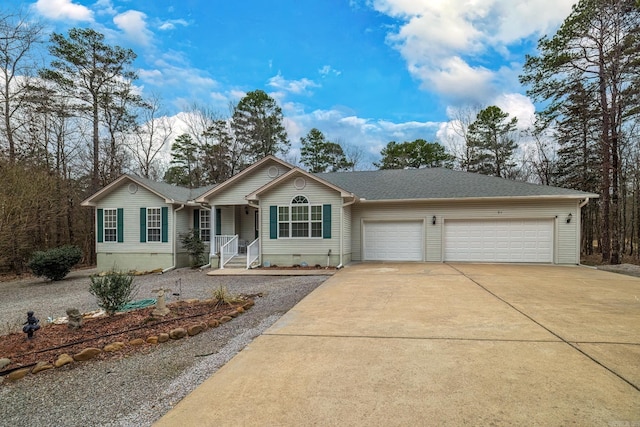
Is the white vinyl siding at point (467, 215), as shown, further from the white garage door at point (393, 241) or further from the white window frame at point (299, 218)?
the white window frame at point (299, 218)

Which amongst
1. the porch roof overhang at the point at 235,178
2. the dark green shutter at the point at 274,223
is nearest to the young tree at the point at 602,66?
the porch roof overhang at the point at 235,178

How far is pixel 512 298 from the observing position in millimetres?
6418

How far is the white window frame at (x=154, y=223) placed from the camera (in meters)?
14.1

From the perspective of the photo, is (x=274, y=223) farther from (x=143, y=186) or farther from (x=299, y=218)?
(x=143, y=186)

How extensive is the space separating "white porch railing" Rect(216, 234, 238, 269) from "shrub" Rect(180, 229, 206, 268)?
1518 millimetres

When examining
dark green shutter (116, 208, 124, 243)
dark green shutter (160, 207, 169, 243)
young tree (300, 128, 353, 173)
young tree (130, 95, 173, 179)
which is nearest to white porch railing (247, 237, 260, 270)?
dark green shutter (160, 207, 169, 243)

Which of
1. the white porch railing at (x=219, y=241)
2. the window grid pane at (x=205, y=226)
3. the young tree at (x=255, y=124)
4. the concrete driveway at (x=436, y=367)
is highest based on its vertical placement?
the young tree at (x=255, y=124)

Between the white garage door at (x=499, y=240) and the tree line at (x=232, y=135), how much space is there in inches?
187

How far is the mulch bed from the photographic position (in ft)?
13.8

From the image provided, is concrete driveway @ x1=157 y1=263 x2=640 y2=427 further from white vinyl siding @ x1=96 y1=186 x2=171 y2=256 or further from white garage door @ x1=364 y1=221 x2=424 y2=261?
white vinyl siding @ x1=96 y1=186 x2=171 y2=256

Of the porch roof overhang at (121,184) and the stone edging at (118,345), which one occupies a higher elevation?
the porch roof overhang at (121,184)

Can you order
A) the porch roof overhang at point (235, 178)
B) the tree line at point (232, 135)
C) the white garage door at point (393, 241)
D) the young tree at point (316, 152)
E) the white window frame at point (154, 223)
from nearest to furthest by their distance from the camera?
the white garage door at point (393, 241)
the porch roof overhang at point (235, 178)
the tree line at point (232, 135)
the white window frame at point (154, 223)
the young tree at point (316, 152)

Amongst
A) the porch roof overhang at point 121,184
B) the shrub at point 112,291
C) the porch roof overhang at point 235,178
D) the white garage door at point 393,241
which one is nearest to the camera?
the shrub at point 112,291

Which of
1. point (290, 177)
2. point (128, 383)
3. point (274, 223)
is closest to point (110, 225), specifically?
point (274, 223)
